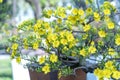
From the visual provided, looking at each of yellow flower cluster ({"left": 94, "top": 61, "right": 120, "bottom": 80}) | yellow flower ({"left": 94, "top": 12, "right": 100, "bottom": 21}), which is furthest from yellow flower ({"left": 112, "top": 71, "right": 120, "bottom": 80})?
yellow flower ({"left": 94, "top": 12, "right": 100, "bottom": 21})

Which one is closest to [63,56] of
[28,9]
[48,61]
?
[48,61]

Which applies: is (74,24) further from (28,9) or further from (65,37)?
(28,9)

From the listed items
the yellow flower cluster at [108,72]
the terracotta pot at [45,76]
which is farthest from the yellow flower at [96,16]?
the terracotta pot at [45,76]

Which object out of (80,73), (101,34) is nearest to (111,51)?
(101,34)

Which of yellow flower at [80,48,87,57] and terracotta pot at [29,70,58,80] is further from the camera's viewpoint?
terracotta pot at [29,70,58,80]

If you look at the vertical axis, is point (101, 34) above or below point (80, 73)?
above

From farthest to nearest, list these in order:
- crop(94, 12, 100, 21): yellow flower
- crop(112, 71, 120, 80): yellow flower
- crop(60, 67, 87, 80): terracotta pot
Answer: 1. crop(60, 67, 87, 80): terracotta pot
2. crop(94, 12, 100, 21): yellow flower
3. crop(112, 71, 120, 80): yellow flower

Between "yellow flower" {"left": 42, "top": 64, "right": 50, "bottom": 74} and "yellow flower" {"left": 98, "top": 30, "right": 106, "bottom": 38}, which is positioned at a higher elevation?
"yellow flower" {"left": 98, "top": 30, "right": 106, "bottom": 38}

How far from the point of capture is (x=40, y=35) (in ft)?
3.74

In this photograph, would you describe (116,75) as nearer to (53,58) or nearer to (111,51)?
(111,51)

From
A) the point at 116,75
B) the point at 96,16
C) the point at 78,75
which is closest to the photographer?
the point at 116,75

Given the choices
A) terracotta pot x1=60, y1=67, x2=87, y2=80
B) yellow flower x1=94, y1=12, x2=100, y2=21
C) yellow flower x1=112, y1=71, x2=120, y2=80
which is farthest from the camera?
terracotta pot x1=60, y1=67, x2=87, y2=80

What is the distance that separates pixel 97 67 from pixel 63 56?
0.50 feet

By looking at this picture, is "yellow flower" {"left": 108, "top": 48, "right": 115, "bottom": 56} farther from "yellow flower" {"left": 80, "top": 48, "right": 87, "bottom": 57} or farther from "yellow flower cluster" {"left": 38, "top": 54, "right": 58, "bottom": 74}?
"yellow flower cluster" {"left": 38, "top": 54, "right": 58, "bottom": 74}
